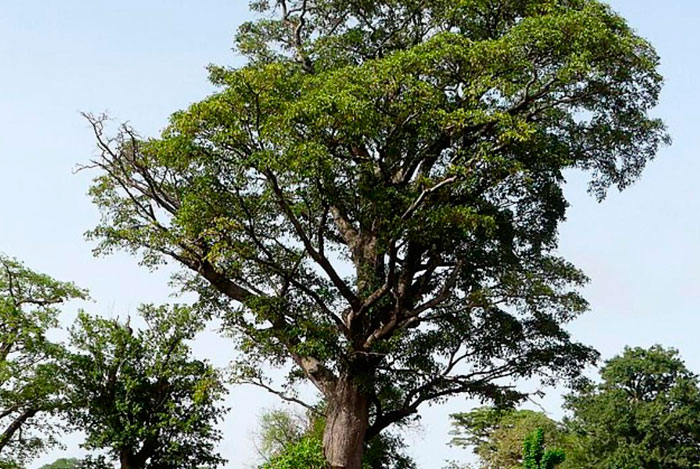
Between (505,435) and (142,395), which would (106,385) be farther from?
(505,435)

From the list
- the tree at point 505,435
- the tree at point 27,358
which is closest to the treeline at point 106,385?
the tree at point 27,358

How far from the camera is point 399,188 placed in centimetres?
961

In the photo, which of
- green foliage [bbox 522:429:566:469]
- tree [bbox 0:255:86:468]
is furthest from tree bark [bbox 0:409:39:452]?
green foliage [bbox 522:429:566:469]

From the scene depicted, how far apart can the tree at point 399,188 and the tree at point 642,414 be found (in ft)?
38.5

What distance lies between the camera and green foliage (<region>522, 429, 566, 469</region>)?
10883 mm

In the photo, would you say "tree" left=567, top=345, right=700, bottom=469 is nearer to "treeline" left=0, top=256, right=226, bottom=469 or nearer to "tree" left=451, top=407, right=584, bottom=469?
"tree" left=451, top=407, right=584, bottom=469

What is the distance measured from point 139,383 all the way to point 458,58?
6166 mm

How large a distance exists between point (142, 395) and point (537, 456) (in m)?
5.53

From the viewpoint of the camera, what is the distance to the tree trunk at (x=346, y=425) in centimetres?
980

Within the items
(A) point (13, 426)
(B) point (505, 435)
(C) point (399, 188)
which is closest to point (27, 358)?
(A) point (13, 426)

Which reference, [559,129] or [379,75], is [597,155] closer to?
[559,129]

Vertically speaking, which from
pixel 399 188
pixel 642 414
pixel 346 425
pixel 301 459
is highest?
pixel 642 414

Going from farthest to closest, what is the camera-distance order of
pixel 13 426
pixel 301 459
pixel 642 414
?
pixel 642 414, pixel 13 426, pixel 301 459

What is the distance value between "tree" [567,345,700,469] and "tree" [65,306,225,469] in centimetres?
1321
